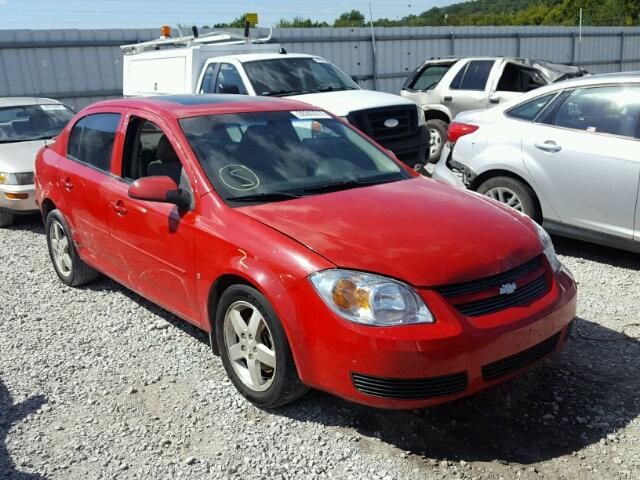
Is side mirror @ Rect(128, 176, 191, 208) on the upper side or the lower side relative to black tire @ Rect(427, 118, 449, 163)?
upper

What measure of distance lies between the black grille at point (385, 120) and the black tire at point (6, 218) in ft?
14.3

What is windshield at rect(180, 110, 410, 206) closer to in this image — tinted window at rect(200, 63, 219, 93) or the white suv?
the white suv

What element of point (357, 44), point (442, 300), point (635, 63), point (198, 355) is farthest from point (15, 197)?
point (635, 63)

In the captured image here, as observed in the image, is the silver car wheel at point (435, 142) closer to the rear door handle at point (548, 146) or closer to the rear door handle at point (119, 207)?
the rear door handle at point (548, 146)

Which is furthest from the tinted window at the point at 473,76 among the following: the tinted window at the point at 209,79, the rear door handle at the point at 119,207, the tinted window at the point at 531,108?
the rear door handle at the point at 119,207

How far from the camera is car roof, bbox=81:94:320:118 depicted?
435cm

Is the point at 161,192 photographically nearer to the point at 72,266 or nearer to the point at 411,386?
the point at 411,386

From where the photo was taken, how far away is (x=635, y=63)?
80.4ft

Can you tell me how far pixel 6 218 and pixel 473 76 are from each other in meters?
7.48

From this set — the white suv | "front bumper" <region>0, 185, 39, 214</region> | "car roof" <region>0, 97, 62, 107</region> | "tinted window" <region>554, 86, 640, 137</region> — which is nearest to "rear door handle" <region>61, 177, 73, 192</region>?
"front bumper" <region>0, 185, 39, 214</region>

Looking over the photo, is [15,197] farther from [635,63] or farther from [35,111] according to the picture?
[635,63]

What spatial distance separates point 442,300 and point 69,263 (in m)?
3.76

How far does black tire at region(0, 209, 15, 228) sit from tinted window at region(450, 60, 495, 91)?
716cm

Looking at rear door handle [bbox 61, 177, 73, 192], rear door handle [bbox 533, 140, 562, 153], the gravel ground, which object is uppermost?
rear door handle [bbox 61, 177, 73, 192]
